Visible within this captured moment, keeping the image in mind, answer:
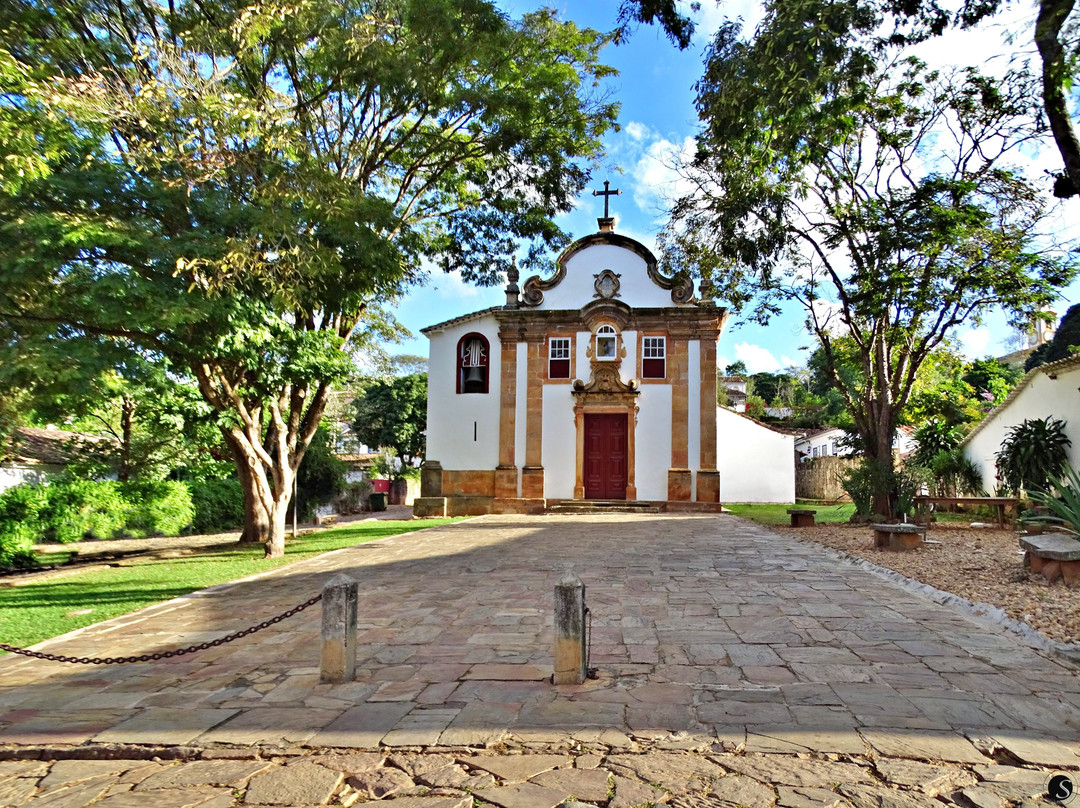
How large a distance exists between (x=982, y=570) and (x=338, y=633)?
24.7 feet

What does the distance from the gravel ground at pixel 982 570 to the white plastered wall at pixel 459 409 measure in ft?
33.4

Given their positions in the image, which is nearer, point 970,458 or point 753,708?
point 753,708

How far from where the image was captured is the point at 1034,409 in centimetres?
1606

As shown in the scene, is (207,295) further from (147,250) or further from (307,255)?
(307,255)

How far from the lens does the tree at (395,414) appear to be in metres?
34.8

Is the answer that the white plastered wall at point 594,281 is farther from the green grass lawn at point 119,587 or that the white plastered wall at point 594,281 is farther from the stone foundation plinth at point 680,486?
the green grass lawn at point 119,587

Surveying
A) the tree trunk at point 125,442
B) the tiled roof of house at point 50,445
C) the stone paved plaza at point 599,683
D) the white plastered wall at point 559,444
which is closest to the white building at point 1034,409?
the stone paved plaza at point 599,683

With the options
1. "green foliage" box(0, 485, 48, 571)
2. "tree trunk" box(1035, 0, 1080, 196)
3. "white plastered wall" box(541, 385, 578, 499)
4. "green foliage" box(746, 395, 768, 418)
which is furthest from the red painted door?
"green foliage" box(746, 395, 768, 418)

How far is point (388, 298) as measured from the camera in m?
13.1

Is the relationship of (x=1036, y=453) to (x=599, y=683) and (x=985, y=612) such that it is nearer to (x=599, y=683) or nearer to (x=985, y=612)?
(x=985, y=612)

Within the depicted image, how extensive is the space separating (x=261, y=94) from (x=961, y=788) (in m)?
10.5

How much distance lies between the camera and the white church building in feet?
66.6

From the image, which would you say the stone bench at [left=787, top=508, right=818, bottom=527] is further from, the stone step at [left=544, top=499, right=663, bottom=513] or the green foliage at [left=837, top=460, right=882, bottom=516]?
the stone step at [left=544, top=499, right=663, bottom=513]

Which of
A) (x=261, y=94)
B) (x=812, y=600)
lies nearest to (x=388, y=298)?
(x=261, y=94)
